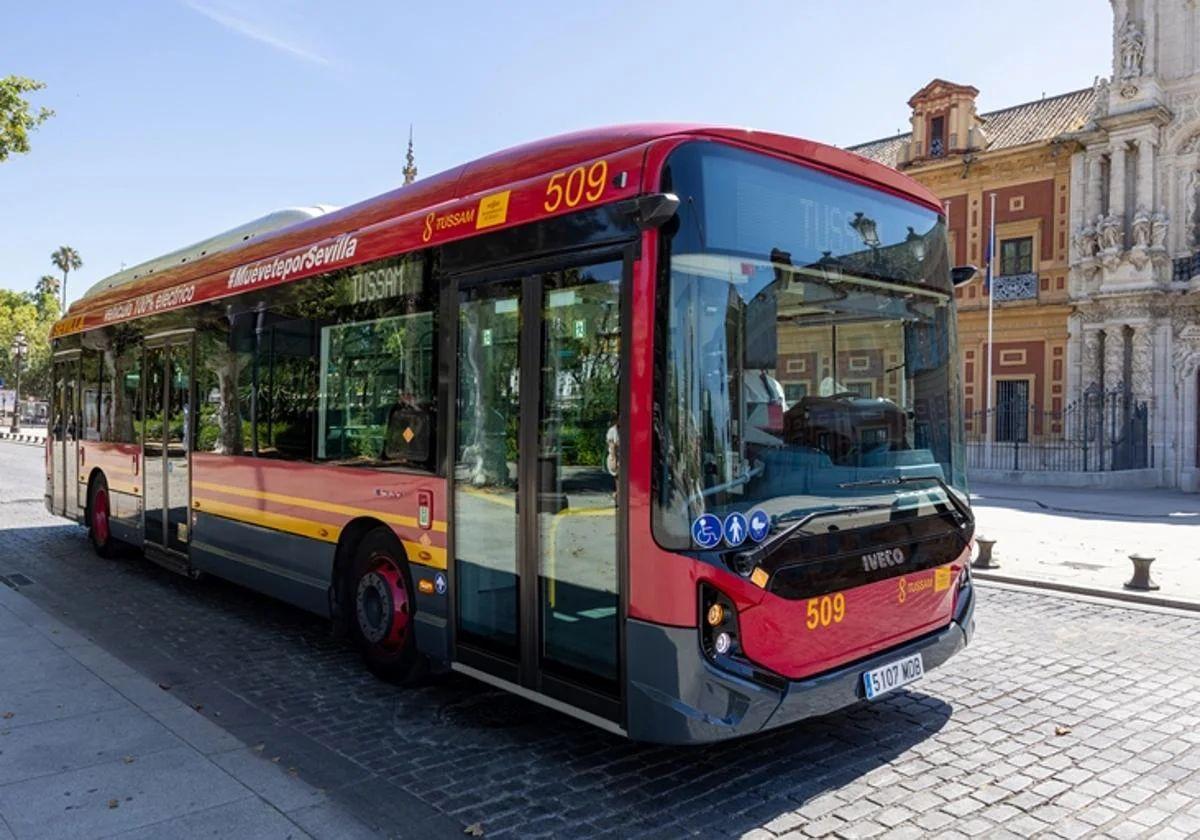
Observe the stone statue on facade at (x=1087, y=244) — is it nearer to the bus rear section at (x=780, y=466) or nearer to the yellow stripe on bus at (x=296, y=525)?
the bus rear section at (x=780, y=466)

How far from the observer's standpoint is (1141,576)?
9.56 m

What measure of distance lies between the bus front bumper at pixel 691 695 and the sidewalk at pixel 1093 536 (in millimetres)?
6901

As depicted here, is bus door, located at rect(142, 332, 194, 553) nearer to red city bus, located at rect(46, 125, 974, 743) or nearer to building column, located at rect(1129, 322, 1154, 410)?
red city bus, located at rect(46, 125, 974, 743)

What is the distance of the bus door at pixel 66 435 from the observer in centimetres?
1163

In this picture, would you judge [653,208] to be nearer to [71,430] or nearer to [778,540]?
[778,540]

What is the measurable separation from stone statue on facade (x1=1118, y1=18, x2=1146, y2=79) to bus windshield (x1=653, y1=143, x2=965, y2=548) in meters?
28.4

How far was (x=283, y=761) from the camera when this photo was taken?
15.5ft

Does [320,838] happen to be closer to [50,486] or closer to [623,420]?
[623,420]

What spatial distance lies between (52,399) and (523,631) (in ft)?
35.3

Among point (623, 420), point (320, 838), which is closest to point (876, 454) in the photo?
point (623, 420)

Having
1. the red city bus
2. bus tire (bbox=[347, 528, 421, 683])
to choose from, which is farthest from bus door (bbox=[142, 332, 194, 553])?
bus tire (bbox=[347, 528, 421, 683])

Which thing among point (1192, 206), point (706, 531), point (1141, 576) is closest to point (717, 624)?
point (706, 531)

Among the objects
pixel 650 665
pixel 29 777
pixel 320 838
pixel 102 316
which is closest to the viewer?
pixel 320 838

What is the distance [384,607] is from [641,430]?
282 centimetres
